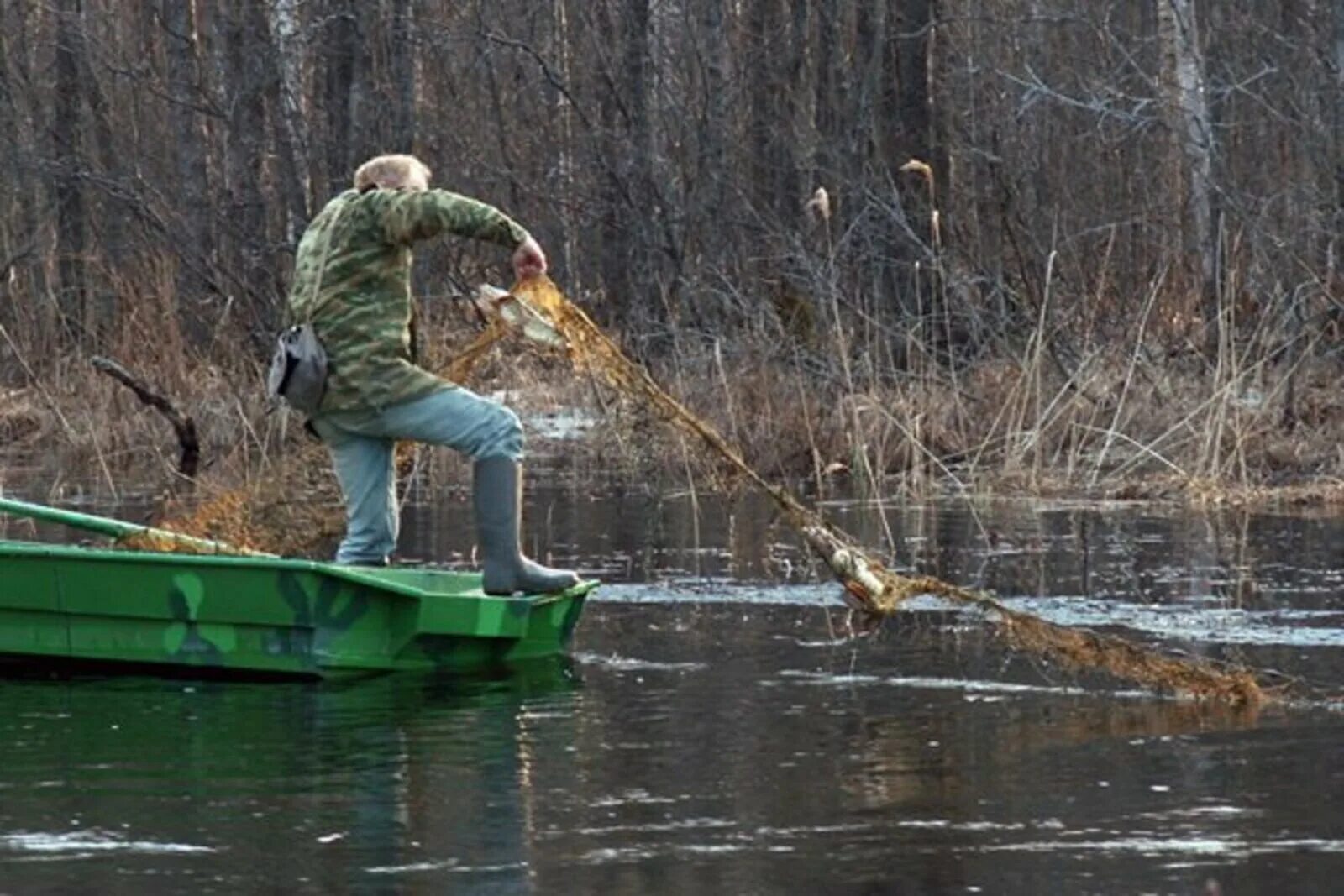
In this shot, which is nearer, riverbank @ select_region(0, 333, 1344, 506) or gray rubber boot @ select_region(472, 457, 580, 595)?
gray rubber boot @ select_region(472, 457, 580, 595)

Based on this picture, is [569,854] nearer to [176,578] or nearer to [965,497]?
[176,578]

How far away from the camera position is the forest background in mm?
18234

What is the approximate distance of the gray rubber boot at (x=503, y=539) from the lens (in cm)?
1079

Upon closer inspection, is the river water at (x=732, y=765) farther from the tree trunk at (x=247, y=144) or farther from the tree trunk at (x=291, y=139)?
the tree trunk at (x=291, y=139)

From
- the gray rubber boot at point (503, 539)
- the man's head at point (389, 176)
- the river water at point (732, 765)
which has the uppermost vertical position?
the man's head at point (389, 176)

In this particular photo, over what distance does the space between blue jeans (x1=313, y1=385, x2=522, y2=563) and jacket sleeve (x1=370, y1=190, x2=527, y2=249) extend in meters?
0.59

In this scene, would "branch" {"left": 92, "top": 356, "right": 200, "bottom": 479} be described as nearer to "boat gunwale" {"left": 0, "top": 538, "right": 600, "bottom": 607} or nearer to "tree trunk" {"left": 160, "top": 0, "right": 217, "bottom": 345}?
"tree trunk" {"left": 160, "top": 0, "right": 217, "bottom": 345}

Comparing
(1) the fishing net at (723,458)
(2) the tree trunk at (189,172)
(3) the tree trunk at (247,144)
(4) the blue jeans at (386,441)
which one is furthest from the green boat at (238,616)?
(3) the tree trunk at (247,144)

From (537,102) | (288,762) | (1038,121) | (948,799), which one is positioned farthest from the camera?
(537,102)

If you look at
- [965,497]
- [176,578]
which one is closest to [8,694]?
[176,578]

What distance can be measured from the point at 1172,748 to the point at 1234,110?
17.6m

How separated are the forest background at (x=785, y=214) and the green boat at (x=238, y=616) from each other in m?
6.54

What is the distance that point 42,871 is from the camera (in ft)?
23.7

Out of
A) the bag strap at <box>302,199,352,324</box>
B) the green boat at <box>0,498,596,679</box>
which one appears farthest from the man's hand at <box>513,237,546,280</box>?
the green boat at <box>0,498,596,679</box>
